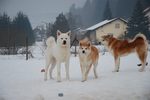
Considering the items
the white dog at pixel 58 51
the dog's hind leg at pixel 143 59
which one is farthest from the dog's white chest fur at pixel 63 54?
the dog's hind leg at pixel 143 59

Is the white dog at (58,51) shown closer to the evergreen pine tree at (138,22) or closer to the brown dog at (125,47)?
the brown dog at (125,47)

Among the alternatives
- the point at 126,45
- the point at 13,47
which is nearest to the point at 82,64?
the point at 126,45

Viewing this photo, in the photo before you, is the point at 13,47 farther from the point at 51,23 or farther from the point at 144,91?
the point at 144,91

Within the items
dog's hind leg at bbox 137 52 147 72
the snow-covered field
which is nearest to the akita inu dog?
the snow-covered field

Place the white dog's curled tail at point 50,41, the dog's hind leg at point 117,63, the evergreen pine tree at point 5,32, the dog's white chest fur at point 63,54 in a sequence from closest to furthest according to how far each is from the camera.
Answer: the evergreen pine tree at point 5,32
the white dog's curled tail at point 50,41
the dog's white chest fur at point 63,54
the dog's hind leg at point 117,63

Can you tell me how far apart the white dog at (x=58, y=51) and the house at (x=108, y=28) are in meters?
0.14

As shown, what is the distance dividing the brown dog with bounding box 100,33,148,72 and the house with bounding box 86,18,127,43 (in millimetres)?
149

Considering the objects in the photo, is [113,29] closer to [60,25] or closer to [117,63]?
[60,25]

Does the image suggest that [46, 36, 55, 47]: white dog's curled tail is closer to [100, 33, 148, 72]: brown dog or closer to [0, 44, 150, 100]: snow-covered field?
[0, 44, 150, 100]: snow-covered field

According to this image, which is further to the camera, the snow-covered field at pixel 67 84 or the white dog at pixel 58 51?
the white dog at pixel 58 51

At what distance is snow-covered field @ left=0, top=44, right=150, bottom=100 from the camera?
1.62 metres

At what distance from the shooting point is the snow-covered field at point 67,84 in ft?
5.30

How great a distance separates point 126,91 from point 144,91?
0.33 ft

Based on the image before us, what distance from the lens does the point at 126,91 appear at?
1646mm
